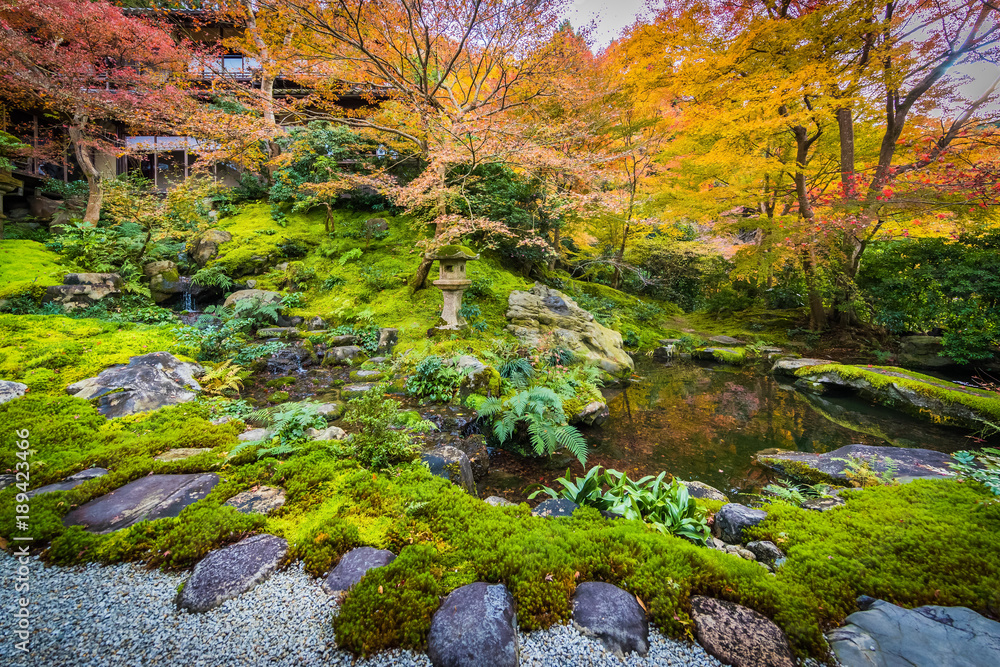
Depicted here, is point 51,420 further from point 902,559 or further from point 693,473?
point 693,473

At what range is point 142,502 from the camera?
7.45ft

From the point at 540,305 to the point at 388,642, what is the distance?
25.3 feet

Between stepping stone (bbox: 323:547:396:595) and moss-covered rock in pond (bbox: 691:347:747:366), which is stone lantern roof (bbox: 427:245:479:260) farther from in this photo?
moss-covered rock in pond (bbox: 691:347:747:366)

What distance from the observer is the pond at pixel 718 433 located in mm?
4406

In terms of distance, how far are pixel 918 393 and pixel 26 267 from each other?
1716cm

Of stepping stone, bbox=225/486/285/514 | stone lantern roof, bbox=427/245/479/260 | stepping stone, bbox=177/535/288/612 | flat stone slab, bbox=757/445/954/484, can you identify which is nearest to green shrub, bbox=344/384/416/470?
stepping stone, bbox=225/486/285/514

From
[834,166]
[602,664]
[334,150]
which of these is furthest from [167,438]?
[834,166]

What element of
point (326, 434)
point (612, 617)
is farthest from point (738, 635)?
point (326, 434)

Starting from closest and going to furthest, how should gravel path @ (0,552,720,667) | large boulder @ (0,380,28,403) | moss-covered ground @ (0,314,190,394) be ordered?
gravel path @ (0,552,720,667) → large boulder @ (0,380,28,403) → moss-covered ground @ (0,314,190,394)

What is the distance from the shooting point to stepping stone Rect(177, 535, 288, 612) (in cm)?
167

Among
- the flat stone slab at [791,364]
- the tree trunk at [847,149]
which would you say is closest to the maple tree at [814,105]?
the tree trunk at [847,149]

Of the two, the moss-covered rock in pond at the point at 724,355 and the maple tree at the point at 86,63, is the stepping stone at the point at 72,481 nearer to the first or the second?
the maple tree at the point at 86,63

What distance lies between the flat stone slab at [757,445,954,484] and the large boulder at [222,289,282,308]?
9.62 m

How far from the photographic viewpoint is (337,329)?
7121mm
